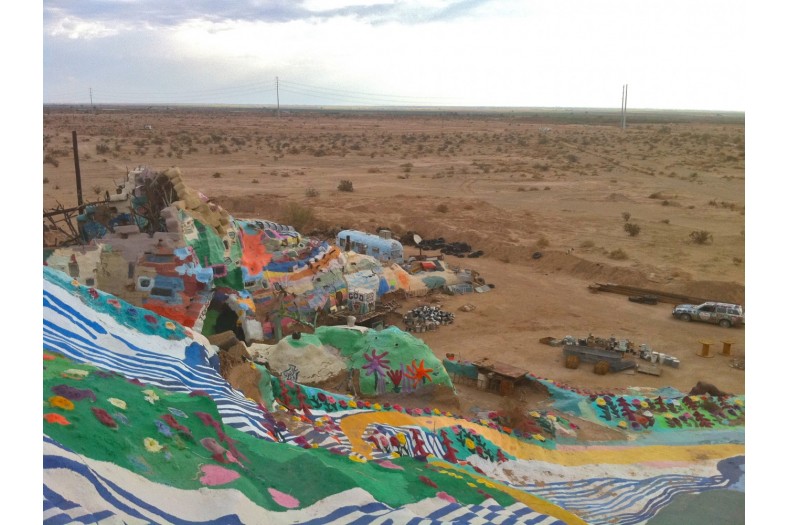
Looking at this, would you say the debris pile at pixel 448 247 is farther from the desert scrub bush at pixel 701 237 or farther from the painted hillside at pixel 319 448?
the painted hillside at pixel 319 448

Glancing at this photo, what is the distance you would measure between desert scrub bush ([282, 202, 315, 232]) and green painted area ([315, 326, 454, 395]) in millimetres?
19685

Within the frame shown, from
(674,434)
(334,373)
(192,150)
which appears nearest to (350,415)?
(334,373)

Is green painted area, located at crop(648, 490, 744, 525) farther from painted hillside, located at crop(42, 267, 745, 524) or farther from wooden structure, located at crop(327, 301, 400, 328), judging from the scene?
wooden structure, located at crop(327, 301, 400, 328)

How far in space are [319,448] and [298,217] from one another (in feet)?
86.4

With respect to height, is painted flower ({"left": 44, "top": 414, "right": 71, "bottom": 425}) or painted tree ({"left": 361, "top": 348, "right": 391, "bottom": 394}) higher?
painted flower ({"left": 44, "top": 414, "right": 71, "bottom": 425})

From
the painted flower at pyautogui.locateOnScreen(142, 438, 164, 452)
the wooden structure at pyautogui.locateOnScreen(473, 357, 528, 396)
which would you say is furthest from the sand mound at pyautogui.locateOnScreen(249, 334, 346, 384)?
the painted flower at pyautogui.locateOnScreen(142, 438, 164, 452)

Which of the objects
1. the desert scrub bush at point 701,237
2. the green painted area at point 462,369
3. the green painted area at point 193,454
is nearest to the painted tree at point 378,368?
the green painted area at point 462,369

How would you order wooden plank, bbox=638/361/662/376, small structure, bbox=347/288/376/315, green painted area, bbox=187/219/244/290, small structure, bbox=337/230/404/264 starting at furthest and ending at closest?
small structure, bbox=337/230/404/264, small structure, bbox=347/288/376/315, green painted area, bbox=187/219/244/290, wooden plank, bbox=638/361/662/376

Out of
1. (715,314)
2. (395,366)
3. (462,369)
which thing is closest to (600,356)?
(462,369)

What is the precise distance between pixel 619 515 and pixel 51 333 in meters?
7.92

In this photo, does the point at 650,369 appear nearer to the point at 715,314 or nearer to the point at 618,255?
the point at 715,314

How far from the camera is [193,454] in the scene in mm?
6199

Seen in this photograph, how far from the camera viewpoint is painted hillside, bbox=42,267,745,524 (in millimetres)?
5543

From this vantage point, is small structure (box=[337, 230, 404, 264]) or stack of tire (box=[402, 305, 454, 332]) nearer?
stack of tire (box=[402, 305, 454, 332])
